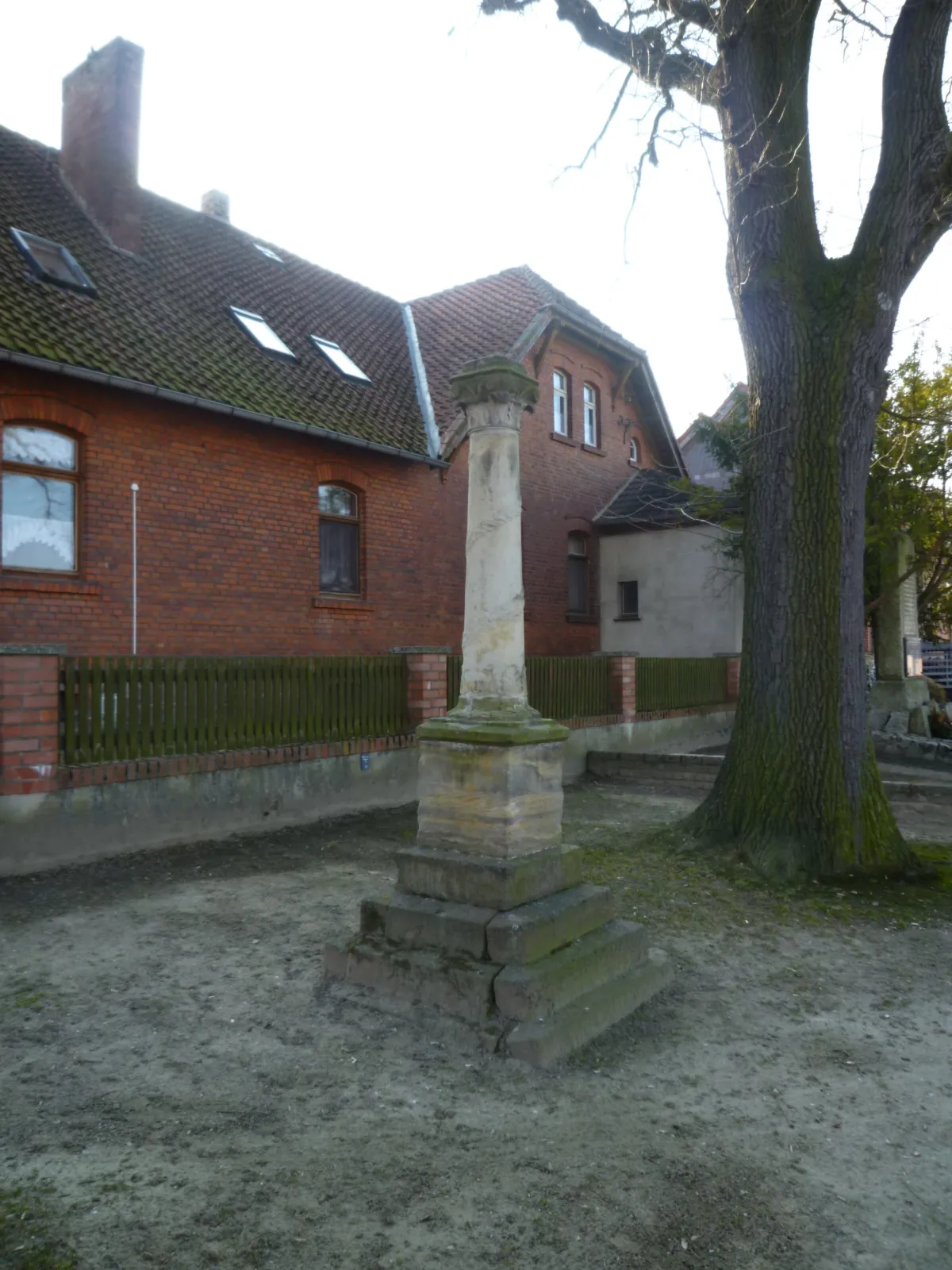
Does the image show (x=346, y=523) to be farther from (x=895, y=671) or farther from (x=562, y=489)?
(x=895, y=671)

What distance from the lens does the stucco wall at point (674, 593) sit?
1822 centimetres

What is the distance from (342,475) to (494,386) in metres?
8.90

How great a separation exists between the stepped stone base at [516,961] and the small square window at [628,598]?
49.5ft

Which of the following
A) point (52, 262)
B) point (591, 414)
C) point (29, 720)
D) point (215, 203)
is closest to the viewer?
point (29, 720)

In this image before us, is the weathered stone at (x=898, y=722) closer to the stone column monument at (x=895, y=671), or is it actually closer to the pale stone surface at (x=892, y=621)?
the stone column monument at (x=895, y=671)

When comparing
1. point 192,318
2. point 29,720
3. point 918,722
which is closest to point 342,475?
point 192,318

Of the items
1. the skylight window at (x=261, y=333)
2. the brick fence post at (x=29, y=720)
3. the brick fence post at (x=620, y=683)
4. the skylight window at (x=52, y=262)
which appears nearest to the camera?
the brick fence post at (x=29, y=720)

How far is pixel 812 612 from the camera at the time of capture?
24.0 feet

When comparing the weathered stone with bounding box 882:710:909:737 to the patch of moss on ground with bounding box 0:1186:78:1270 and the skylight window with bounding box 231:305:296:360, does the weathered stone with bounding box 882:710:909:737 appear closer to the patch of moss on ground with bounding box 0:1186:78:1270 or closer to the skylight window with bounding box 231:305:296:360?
the skylight window with bounding box 231:305:296:360

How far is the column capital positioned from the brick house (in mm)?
6560

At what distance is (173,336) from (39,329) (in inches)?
88.6

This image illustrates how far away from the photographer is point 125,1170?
117 inches

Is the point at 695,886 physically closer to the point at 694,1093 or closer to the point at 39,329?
the point at 694,1093

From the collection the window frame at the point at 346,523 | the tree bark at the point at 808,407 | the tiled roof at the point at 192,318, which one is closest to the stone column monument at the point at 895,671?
the tiled roof at the point at 192,318
